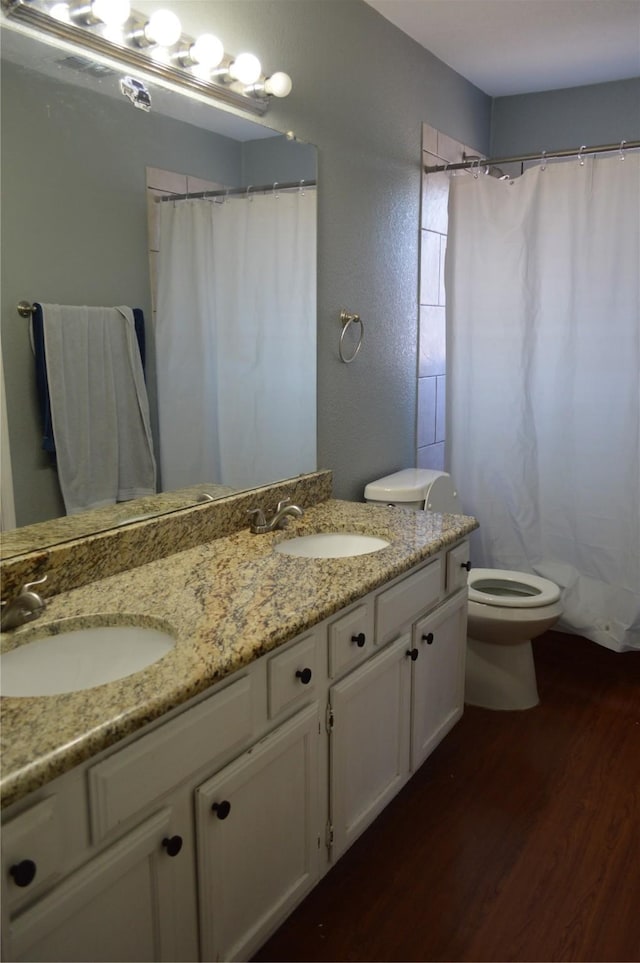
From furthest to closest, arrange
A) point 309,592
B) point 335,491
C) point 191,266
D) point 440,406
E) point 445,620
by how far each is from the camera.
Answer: point 440,406 < point 335,491 < point 445,620 < point 191,266 < point 309,592

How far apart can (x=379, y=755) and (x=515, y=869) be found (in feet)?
1.53

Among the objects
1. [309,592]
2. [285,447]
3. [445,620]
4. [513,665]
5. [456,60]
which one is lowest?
[513,665]

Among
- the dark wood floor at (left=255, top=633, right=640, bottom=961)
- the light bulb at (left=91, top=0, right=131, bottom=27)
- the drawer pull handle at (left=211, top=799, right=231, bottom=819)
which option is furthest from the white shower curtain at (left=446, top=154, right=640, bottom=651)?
the drawer pull handle at (left=211, top=799, right=231, bottom=819)

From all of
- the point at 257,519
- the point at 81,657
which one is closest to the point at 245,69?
the point at 257,519

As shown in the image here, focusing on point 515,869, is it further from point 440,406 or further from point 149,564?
point 440,406

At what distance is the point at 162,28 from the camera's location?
1682 mm

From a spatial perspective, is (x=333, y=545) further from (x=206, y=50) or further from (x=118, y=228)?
(x=206, y=50)

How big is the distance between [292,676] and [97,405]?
2.39 ft

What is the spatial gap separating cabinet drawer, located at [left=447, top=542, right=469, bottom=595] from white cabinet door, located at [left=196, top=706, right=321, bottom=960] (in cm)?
76

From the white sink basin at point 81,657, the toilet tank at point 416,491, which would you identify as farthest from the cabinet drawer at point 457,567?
the white sink basin at point 81,657

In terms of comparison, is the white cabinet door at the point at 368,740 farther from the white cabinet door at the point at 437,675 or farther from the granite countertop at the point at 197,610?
the granite countertop at the point at 197,610

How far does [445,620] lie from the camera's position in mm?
2258

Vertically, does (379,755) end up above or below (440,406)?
below

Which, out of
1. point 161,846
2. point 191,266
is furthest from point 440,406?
point 161,846
